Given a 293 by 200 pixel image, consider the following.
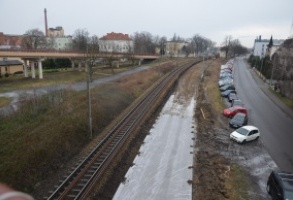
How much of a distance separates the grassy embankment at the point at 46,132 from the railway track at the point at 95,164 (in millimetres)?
1597

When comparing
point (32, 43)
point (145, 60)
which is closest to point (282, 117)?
point (145, 60)

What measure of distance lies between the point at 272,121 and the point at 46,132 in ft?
72.9

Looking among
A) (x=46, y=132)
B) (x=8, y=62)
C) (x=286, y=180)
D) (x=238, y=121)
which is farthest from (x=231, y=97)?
(x=8, y=62)

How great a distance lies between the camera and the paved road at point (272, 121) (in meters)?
22.2

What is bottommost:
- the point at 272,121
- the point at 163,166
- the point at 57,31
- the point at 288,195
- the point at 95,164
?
the point at 163,166

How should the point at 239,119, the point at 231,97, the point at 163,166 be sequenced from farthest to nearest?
the point at 231,97 → the point at 239,119 → the point at 163,166

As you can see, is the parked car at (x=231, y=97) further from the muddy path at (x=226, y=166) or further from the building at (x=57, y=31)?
the building at (x=57, y=31)

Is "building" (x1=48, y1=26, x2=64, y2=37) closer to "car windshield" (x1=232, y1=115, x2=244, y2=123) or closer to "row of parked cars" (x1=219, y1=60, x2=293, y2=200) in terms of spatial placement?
"row of parked cars" (x1=219, y1=60, x2=293, y2=200)

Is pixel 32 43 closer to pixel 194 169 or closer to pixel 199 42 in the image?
pixel 194 169

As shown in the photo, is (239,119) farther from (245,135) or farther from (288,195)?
(288,195)

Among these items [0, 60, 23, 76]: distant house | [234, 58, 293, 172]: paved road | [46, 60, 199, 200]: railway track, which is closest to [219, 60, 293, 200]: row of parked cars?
[234, 58, 293, 172]: paved road

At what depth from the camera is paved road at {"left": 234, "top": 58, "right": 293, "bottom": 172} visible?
73.0 feet

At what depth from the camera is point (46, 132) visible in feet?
72.7

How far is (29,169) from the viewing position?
1741 centimetres
